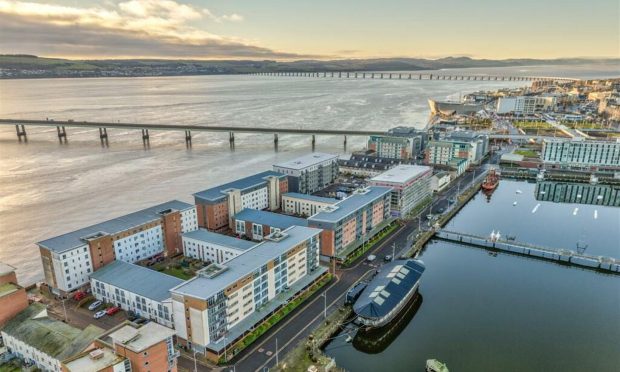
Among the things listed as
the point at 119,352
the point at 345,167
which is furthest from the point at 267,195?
the point at 119,352

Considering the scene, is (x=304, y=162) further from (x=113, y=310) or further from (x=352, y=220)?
(x=113, y=310)

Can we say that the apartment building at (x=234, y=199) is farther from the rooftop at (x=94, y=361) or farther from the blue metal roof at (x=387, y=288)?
the rooftop at (x=94, y=361)

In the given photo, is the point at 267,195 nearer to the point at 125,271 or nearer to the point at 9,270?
the point at 125,271

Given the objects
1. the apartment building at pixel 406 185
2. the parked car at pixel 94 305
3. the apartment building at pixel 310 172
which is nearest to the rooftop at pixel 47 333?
the parked car at pixel 94 305

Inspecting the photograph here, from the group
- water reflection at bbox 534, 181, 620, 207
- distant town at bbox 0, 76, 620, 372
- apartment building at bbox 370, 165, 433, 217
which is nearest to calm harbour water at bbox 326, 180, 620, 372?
distant town at bbox 0, 76, 620, 372

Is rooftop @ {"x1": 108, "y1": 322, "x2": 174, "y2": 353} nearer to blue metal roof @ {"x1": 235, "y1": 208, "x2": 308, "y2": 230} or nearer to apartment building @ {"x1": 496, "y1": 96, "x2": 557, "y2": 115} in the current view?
blue metal roof @ {"x1": 235, "y1": 208, "x2": 308, "y2": 230}

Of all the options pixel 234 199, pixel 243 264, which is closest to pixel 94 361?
pixel 243 264

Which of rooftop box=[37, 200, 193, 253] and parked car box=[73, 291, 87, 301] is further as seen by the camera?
rooftop box=[37, 200, 193, 253]
